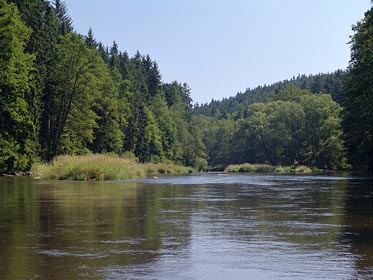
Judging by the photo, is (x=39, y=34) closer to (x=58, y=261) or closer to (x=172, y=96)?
(x=58, y=261)

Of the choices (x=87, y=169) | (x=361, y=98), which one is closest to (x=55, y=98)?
(x=87, y=169)

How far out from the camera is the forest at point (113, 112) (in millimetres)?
54625

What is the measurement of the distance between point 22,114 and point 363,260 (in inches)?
2101

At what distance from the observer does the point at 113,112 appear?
92438mm

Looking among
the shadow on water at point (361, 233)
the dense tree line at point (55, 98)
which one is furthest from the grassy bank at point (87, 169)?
the shadow on water at point (361, 233)

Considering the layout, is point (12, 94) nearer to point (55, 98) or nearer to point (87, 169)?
point (87, 169)

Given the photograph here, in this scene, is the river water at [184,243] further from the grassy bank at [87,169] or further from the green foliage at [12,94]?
the green foliage at [12,94]

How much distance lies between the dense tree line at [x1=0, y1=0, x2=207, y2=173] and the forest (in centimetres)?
13

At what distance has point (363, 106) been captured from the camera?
2032 inches

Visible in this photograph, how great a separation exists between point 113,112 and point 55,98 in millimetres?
16243

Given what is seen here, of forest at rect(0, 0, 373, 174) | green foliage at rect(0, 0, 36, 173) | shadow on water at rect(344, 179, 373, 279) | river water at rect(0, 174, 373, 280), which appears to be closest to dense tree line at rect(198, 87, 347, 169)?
forest at rect(0, 0, 373, 174)

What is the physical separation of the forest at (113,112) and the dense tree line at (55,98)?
133 millimetres

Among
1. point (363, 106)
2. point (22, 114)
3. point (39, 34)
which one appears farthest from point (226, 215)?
point (39, 34)

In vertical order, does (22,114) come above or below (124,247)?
above
